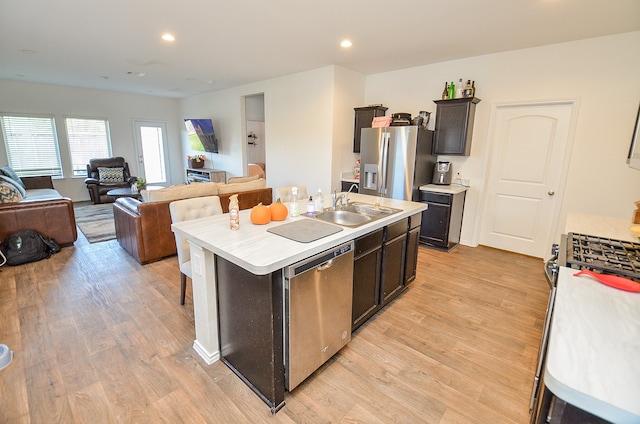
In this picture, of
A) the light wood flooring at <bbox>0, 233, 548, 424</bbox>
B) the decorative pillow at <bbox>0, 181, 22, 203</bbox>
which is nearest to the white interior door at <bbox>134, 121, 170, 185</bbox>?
the decorative pillow at <bbox>0, 181, 22, 203</bbox>

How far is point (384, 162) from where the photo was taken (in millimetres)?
4273

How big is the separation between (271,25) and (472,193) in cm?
342

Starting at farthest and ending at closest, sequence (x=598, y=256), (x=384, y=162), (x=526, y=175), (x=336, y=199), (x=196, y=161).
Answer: (x=196, y=161), (x=384, y=162), (x=526, y=175), (x=336, y=199), (x=598, y=256)

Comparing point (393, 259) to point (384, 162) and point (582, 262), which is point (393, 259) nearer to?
point (582, 262)

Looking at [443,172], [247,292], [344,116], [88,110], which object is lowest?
[247,292]

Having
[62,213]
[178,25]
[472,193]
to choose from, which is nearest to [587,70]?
[472,193]

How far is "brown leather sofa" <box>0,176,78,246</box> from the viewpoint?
3496 mm

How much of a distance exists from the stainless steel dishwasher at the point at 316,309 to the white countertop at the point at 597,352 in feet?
3.48

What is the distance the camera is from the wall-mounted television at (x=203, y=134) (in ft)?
23.2

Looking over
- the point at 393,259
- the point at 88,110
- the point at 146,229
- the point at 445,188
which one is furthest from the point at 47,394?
the point at 88,110

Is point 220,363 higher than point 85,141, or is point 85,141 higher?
point 85,141

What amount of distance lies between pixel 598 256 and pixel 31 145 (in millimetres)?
9539

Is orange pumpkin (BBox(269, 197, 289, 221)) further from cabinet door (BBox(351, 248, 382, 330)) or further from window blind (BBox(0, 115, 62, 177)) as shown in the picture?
window blind (BBox(0, 115, 62, 177))

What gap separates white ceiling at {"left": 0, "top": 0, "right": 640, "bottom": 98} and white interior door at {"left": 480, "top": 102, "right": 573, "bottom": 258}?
84cm
